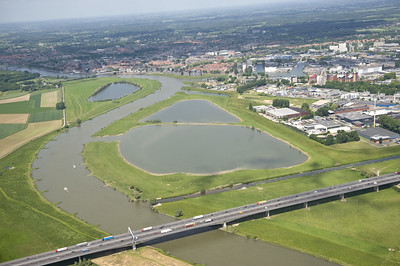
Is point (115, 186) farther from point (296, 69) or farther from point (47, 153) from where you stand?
point (296, 69)

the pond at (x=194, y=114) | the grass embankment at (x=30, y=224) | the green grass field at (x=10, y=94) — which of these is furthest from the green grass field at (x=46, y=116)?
the grass embankment at (x=30, y=224)

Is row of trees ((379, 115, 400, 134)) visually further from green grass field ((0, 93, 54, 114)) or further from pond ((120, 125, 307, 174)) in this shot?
green grass field ((0, 93, 54, 114))

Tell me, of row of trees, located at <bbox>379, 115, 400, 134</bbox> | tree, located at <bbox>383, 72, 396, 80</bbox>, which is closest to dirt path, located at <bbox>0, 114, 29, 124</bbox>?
row of trees, located at <bbox>379, 115, 400, 134</bbox>

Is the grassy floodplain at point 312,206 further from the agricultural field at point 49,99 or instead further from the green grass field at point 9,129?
the agricultural field at point 49,99

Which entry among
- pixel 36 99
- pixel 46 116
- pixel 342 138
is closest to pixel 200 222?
pixel 342 138

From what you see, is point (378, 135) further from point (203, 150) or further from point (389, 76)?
point (389, 76)

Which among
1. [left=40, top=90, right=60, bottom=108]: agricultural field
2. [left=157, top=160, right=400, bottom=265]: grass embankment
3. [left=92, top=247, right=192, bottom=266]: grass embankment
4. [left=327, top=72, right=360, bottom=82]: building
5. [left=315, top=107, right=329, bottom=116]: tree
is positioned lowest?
[left=92, top=247, right=192, bottom=266]: grass embankment

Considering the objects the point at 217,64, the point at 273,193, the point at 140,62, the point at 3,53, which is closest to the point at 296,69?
the point at 217,64
